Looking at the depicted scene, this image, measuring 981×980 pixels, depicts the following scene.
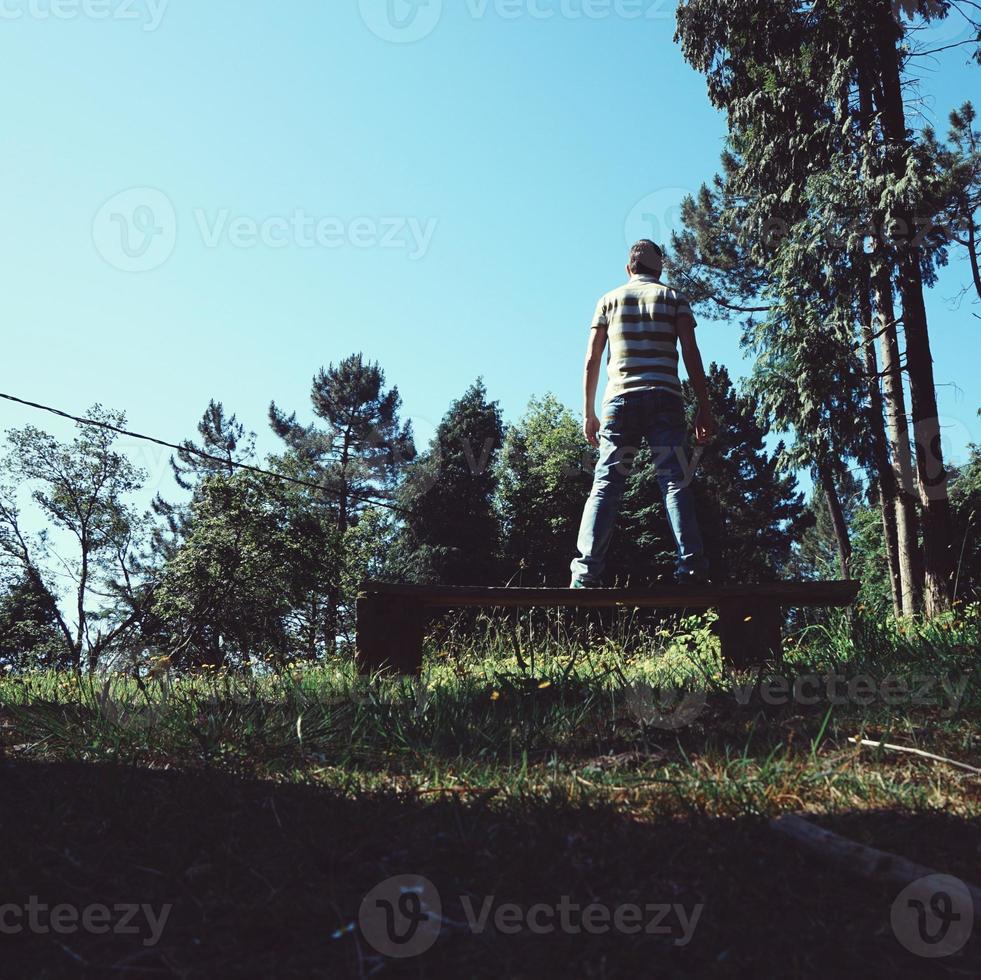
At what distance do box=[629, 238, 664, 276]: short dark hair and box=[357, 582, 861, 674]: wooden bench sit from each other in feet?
7.60

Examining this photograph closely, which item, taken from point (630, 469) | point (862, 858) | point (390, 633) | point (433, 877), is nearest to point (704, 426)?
point (630, 469)

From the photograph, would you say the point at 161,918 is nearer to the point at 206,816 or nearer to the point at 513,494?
the point at 206,816

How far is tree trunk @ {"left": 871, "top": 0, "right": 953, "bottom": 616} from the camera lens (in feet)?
34.7

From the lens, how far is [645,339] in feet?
19.6

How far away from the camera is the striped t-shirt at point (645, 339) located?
19.5ft

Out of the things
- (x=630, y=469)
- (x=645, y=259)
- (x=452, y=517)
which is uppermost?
(x=452, y=517)

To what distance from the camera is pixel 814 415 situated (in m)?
12.7

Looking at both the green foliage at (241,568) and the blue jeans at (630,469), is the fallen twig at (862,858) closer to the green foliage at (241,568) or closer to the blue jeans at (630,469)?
the blue jeans at (630,469)

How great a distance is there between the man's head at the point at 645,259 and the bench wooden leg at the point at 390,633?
2.89 meters

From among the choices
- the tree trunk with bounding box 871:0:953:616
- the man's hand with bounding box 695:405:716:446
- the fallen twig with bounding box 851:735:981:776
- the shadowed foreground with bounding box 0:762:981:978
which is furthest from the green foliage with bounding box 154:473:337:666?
the fallen twig with bounding box 851:735:981:776

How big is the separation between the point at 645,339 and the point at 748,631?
2087 mm

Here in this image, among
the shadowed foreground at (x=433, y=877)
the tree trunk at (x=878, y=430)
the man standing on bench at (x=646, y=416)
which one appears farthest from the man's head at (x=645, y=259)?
the tree trunk at (x=878, y=430)

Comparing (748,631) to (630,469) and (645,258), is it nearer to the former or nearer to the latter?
(630,469)

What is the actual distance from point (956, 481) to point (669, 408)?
26.8m
